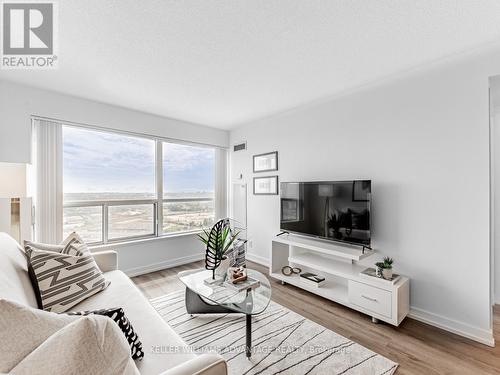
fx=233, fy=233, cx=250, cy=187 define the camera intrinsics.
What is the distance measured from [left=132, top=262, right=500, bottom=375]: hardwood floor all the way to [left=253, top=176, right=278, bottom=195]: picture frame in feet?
5.27

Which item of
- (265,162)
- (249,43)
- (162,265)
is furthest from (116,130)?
(249,43)

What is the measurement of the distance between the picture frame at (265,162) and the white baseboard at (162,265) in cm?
186

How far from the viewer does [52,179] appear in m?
2.83

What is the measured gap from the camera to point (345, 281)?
110 inches

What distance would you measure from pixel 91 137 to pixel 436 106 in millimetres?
4040

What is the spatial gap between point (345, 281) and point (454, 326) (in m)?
1.00

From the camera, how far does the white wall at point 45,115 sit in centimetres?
255

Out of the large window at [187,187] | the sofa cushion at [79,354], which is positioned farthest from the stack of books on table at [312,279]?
the sofa cushion at [79,354]

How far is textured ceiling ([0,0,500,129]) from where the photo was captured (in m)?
1.53

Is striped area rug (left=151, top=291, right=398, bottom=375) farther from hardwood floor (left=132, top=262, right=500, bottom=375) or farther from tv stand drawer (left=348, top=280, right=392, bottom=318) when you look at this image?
tv stand drawer (left=348, top=280, right=392, bottom=318)

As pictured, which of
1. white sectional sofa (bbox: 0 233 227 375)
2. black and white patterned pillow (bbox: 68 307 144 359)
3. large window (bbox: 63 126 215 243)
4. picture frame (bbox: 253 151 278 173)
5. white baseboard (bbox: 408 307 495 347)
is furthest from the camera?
picture frame (bbox: 253 151 278 173)

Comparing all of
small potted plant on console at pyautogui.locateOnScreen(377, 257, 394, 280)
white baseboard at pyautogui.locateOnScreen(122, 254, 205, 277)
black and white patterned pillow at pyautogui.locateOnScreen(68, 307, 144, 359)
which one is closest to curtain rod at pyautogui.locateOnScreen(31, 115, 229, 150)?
white baseboard at pyautogui.locateOnScreen(122, 254, 205, 277)

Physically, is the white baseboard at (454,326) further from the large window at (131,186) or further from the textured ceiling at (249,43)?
the large window at (131,186)

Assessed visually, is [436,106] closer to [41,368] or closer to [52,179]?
[41,368]
